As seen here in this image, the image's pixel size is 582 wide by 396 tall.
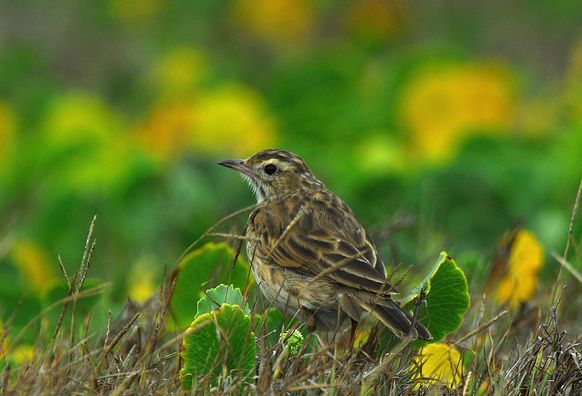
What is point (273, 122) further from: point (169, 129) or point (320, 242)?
point (320, 242)

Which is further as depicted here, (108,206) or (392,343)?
(108,206)

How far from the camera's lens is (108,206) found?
425 inches

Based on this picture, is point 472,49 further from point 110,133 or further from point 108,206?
point 108,206

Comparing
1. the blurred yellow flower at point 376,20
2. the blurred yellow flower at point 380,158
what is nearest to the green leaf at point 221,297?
the blurred yellow flower at point 380,158

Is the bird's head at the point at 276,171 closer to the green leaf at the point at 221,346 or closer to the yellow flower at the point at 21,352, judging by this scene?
the yellow flower at the point at 21,352

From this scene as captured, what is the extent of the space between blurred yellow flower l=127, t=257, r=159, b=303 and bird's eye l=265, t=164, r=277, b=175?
1005mm

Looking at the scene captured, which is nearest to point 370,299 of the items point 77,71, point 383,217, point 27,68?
point 383,217

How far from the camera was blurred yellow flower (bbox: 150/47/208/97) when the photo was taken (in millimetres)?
14797

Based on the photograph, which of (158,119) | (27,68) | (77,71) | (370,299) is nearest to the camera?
(370,299)

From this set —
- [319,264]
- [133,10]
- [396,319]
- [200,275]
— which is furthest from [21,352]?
[133,10]

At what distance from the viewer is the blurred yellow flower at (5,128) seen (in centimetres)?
1241

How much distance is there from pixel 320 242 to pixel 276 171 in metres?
1.11

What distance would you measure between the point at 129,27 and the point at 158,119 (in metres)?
5.16

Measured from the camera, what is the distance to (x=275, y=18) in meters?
17.3
